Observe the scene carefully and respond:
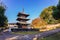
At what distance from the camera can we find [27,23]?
5672 centimetres

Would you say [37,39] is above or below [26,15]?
below

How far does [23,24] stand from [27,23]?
1809 mm

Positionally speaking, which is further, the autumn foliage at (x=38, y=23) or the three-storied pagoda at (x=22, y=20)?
the three-storied pagoda at (x=22, y=20)

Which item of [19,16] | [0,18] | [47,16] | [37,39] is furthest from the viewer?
[19,16]

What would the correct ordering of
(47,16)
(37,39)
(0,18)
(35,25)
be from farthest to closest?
1. (47,16)
2. (35,25)
3. (0,18)
4. (37,39)

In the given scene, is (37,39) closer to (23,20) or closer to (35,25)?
(35,25)

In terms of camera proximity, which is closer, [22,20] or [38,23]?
[38,23]

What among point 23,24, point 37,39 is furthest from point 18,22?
point 37,39

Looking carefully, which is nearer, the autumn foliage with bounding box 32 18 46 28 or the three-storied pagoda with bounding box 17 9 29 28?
the autumn foliage with bounding box 32 18 46 28

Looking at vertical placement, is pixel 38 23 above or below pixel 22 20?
below

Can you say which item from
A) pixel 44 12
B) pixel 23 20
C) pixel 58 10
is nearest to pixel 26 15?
pixel 23 20

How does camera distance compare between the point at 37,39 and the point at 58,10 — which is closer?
the point at 37,39

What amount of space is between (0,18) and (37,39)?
23811 mm

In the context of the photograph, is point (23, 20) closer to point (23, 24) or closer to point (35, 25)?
point (23, 24)
